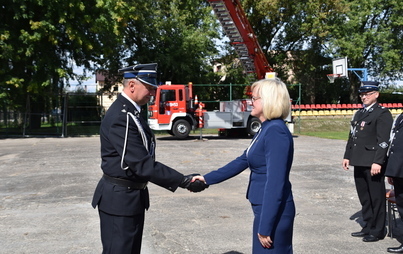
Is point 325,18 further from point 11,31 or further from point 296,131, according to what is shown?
point 11,31

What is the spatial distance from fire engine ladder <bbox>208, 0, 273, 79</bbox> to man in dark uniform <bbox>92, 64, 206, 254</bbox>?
1978cm

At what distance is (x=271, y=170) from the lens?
294 cm

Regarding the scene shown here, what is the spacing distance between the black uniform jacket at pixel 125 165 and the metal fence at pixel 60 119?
70.3 feet

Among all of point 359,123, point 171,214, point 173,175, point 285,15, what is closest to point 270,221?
point 173,175

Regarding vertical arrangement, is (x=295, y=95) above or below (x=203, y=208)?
above

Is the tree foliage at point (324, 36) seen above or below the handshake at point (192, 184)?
above

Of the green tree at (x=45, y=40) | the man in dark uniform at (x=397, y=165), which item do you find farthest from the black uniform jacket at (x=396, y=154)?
the green tree at (x=45, y=40)

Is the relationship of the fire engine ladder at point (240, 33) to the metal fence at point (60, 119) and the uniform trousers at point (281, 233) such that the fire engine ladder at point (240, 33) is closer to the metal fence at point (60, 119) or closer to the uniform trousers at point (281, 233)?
A: the metal fence at point (60, 119)

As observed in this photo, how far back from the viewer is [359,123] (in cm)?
587

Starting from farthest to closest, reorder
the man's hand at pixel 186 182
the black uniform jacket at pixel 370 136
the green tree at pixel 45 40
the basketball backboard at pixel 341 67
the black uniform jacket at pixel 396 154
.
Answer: the basketball backboard at pixel 341 67 → the green tree at pixel 45 40 → the black uniform jacket at pixel 370 136 → the black uniform jacket at pixel 396 154 → the man's hand at pixel 186 182

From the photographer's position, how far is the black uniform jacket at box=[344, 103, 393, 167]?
5.44 meters

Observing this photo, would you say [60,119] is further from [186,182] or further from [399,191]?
[186,182]

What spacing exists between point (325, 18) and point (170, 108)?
21531 mm

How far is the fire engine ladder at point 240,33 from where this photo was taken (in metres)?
22.8
